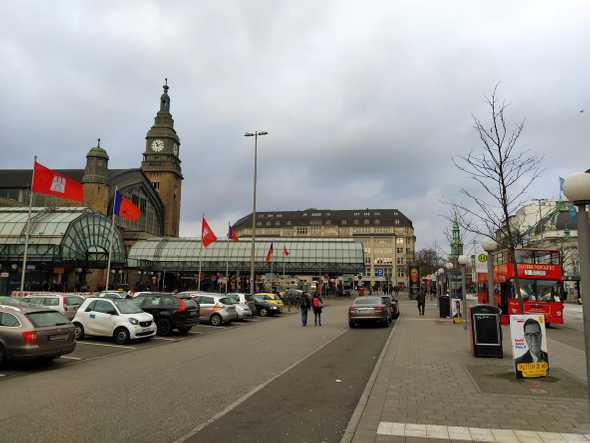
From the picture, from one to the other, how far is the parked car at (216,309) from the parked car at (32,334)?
11.8 meters

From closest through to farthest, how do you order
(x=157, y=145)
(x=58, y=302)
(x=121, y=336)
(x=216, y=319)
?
(x=121, y=336), (x=58, y=302), (x=216, y=319), (x=157, y=145)

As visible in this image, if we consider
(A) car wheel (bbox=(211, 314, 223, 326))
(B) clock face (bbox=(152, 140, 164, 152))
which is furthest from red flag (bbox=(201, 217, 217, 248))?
(B) clock face (bbox=(152, 140, 164, 152))

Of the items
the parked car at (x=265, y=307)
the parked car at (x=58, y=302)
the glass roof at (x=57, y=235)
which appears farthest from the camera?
the glass roof at (x=57, y=235)

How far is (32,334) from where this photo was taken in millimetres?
10500

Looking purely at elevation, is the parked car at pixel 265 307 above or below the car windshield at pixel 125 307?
below

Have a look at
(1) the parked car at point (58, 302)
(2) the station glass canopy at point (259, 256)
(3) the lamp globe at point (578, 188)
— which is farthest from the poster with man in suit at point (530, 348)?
(2) the station glass canopy at point (259, 256)

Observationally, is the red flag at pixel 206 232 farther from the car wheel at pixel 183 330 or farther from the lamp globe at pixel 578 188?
the lamp globe at pixel 578 188

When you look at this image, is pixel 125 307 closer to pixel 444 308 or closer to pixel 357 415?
pixel 357 415

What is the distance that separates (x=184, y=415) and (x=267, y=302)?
25.5 metres

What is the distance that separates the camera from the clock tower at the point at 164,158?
9488cm

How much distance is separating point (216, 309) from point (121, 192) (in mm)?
57815

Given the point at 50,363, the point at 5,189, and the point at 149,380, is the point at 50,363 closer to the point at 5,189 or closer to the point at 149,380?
the point at 149,380

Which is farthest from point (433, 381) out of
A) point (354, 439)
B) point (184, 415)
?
point (184, 415)

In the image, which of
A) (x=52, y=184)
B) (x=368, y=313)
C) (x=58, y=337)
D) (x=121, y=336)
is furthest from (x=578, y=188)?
(x=52, y=184)
